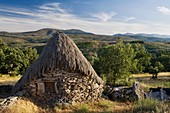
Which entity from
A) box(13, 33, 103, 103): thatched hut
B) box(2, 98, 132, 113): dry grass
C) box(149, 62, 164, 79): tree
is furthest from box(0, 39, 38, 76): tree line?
box(2, 98, 132, 113): dry grass

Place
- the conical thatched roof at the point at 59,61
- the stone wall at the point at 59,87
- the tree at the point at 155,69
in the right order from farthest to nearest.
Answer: the tree at the point at 155,69
the stone wall at the point at 59,87
the conical thatched roof at the point at 59,61

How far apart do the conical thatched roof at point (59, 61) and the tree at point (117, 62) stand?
286 inches

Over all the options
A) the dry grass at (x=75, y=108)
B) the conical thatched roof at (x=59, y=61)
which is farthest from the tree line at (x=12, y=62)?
the dry grass at (x=75, y=108)

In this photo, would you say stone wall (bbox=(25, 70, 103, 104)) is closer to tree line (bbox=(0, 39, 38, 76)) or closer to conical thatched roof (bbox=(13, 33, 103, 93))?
conical thatched roof (bbox=(13, 33, 103, 93))

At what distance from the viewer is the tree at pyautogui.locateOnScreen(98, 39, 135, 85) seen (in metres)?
19.7

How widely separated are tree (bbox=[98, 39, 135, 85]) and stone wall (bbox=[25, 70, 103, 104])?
25.6 feet

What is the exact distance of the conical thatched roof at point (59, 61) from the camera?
39.4 ft

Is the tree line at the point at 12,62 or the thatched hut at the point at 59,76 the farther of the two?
the tree line at the point at 12,62

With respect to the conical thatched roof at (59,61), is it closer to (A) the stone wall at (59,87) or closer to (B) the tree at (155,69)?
(A) the stone wall at (59,87)

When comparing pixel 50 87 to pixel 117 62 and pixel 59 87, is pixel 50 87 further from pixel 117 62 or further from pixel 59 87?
pixel 117 62

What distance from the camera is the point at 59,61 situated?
39.6ft

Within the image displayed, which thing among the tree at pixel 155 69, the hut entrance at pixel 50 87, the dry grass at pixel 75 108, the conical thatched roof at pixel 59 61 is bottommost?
the tree at pixel 155 69

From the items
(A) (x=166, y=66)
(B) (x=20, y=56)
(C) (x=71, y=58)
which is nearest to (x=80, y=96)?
(C) (x=71, y=58)

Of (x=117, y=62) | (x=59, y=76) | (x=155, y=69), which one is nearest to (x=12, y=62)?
(x=117, y=62)
